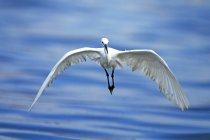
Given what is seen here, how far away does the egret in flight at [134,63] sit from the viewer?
13.4m

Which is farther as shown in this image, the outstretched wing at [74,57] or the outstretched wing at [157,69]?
the outstretched wing at [74,57]

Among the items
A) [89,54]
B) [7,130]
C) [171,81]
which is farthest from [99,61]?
[7,130]

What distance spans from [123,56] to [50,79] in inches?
43.8

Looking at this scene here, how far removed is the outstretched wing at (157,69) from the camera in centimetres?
1335

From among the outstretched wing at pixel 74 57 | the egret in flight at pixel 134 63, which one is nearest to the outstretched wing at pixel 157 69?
the egret in flight at pixel 134 63

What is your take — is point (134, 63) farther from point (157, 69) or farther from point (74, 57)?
point (74, 57)

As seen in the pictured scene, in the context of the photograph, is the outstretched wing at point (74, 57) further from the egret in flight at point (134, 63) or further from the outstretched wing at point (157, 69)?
the outstretched wing at point (157, 69)

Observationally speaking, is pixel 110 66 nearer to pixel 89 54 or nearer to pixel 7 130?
pixel 89 54

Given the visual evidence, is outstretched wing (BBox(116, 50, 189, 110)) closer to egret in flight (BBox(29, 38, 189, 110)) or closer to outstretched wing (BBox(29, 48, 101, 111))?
egret in flight (BBox(29, 38, 189, 110))

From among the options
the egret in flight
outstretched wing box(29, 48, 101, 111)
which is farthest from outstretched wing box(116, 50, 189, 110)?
outstretched wing box(29, 48, 101, 111)

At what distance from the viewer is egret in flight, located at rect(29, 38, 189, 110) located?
44.0 ft

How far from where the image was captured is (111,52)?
1377 centimetres

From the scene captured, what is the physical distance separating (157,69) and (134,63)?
418mm

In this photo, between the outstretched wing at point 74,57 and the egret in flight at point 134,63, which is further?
the outstretched wing at point 74,57
